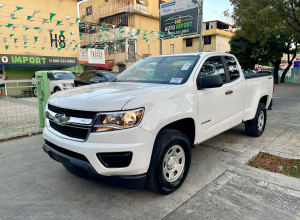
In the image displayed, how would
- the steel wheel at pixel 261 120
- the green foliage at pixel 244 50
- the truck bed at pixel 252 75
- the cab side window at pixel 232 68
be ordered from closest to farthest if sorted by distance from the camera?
the cab side window at pixel 232 68
the truck bed at pixel 252 75
the steel wheel at pixel 261 120
the green foliage at pixel 244 50

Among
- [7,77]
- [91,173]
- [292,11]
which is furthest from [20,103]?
[7,77]

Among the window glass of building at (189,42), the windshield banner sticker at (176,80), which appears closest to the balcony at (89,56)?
the windshield banner sticker at (176,80)

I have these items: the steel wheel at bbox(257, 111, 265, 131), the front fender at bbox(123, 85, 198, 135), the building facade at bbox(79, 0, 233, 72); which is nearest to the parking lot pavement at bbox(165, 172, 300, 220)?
the front fender at bbox(123, 85, 198, 135)

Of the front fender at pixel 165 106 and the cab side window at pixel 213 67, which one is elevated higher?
the cab side window at pixel 213 67

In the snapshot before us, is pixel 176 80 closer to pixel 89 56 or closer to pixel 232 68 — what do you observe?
pixel 232 68

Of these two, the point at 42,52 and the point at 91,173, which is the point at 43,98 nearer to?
the point at 91,173

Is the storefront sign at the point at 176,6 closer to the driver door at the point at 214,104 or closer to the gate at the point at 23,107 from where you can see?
the gate at the point at 23,107

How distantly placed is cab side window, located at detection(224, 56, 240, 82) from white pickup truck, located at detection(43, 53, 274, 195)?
59 centimetres

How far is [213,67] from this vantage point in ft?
13.1

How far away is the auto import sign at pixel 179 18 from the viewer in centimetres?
1439

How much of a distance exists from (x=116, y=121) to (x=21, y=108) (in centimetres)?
450

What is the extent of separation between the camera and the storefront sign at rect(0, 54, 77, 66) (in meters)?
16.3

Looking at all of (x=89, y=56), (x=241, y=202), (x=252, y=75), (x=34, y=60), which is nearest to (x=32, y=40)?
(x=34, y=60)

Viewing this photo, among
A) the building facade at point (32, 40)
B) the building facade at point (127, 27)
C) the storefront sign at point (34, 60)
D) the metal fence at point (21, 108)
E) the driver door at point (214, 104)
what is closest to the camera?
the driver door at point (214, 104)
